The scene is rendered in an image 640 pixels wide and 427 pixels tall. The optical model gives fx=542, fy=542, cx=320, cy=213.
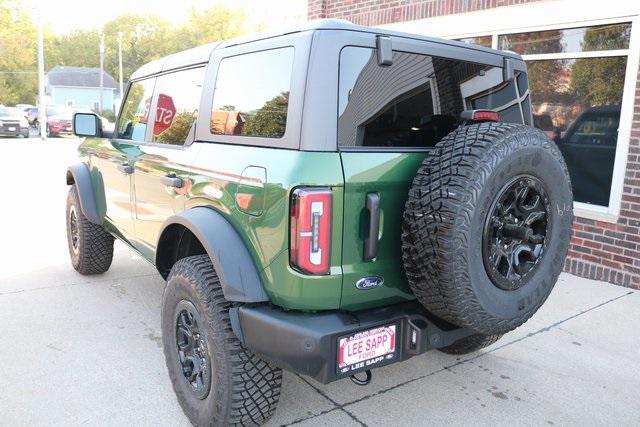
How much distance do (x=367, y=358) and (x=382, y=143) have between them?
37.2 inches

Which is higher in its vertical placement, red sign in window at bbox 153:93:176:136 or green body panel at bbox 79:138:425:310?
red sign in window at bbox 153:93:176:136

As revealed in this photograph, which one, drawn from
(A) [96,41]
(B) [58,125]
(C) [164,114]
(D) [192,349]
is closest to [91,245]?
(C) [164,114]

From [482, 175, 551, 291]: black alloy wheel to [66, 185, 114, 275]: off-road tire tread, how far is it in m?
3.58

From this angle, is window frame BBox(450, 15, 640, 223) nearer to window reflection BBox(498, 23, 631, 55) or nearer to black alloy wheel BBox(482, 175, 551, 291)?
window reflection BBox(498, 23, 631, 55)

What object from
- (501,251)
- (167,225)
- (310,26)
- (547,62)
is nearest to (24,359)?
(167,225)

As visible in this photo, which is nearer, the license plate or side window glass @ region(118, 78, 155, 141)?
the license plate

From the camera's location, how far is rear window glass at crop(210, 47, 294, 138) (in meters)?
2.42

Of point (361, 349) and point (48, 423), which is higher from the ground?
point (361, 349)

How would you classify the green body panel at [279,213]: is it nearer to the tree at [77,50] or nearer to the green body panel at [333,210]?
the green body panel at [333,210]

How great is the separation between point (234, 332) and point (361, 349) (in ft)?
1.81

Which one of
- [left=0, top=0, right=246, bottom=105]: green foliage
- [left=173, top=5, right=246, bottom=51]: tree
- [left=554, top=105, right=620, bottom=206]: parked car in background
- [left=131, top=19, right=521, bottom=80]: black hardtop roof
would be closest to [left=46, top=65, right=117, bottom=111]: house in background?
[left=0, top=0, right=246, bottom=105]: green foliage

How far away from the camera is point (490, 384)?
3250mm

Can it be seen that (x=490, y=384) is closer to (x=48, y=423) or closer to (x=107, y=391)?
(x=107, y=391)

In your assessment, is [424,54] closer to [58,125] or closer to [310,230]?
[310,230]
